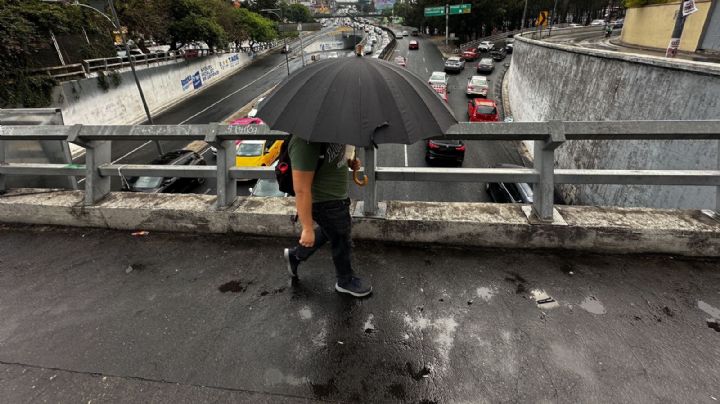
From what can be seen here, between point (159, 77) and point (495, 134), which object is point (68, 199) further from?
point (159, 77)

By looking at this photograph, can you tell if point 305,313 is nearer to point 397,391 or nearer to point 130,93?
point 397,391

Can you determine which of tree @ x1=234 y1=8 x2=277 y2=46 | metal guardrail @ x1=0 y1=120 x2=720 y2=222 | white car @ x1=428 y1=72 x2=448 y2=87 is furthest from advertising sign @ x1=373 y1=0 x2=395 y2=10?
metal guardrail @ x1=0 y1=120 x2=720 y2=222

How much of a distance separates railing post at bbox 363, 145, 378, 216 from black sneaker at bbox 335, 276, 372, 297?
751 millimetres

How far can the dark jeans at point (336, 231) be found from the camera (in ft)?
8.13

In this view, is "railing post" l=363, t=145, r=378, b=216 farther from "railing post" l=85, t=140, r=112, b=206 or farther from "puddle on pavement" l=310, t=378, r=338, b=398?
"railing post" l=85, t=140, r=112, b=206

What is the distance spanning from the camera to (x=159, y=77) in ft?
103

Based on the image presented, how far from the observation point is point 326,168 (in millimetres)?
2369

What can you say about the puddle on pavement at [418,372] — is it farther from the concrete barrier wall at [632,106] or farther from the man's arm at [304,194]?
the concrete barrier wall at [632,106]

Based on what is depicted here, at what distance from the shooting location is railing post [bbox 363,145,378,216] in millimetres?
3145

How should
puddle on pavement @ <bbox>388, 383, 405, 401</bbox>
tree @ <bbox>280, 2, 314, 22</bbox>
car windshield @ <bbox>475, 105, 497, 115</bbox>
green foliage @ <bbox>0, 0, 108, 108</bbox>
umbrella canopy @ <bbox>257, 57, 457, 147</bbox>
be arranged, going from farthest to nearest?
tree @ <bbox>280, 2, 314, 22</bbox> → car windshield @ <bbox>475, 105, 497, 115</bbox> → green foliage @ <bbox>0, 0, 108, 108</bbox> → puddle on pavement @ <bbox>388, 383, 405, 401</bbox> → umbrella canopy @ <bbox>257, 57, 457, 147</bbox>

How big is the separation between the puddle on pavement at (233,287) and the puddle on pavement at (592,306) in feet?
8.42

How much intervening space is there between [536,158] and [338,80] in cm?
203

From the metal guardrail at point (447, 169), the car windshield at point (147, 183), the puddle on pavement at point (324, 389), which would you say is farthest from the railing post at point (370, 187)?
the car windshield at point (147, 183)

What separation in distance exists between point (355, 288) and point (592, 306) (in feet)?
5.64
